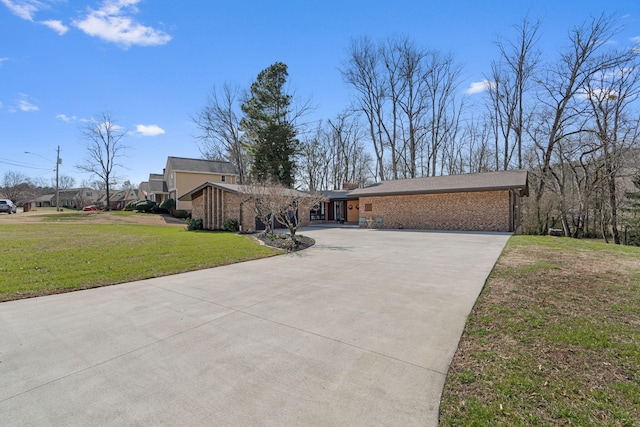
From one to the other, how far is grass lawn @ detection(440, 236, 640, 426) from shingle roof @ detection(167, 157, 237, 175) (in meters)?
31.9

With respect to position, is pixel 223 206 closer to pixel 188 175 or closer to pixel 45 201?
pixel 188 175

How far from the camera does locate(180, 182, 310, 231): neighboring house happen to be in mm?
17922

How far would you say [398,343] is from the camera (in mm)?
3264

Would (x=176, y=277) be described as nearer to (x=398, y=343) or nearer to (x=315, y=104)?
(x=398, y=343)

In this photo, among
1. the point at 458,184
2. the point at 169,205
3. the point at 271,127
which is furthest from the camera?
the point at 169,205

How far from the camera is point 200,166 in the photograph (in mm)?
32375

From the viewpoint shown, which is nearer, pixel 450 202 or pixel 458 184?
pixel 458 184

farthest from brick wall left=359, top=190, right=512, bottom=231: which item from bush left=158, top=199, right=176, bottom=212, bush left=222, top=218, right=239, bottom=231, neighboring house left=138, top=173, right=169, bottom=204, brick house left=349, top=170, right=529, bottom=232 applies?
neighboring house left=138, top=173, right=169, bottom=204

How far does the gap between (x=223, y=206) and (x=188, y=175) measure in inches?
609

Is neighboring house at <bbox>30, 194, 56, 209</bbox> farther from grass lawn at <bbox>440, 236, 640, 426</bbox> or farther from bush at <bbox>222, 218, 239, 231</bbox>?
grass lawn at <bbox>440, 236, 640, 426</bbox>

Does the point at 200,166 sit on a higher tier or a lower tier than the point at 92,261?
higher

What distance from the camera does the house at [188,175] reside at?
30906 mm

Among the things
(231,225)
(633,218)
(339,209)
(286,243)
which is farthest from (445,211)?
(231,225)

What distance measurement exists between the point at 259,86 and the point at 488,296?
94.7 feet
